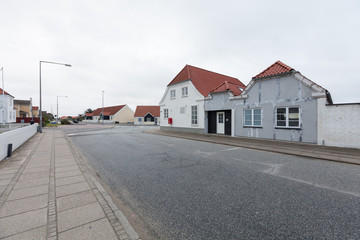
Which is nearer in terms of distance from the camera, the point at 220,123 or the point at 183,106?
the point at 220,123

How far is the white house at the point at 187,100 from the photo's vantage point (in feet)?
58.8

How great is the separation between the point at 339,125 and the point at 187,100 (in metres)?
13.1

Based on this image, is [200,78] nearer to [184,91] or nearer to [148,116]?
[184,91]

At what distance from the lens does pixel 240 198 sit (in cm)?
369

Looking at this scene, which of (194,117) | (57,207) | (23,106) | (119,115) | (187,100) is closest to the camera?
(57,207)

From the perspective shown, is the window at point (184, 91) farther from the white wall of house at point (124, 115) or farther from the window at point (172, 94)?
the white wall of house at point (124, 115)

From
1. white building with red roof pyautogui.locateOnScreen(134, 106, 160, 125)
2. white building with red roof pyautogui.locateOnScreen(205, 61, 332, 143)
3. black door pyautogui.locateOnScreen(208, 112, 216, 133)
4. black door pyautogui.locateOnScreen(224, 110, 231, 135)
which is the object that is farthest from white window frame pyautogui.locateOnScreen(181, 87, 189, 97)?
white building with red roof pyautogui.locateOnScreen(134, 106, 160, 125)

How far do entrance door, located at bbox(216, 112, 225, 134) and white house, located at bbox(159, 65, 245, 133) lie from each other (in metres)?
1.49

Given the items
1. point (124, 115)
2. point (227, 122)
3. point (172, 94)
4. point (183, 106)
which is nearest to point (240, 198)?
point (227, 122)

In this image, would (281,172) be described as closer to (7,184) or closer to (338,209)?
(338,209)

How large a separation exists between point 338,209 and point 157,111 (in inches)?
2060

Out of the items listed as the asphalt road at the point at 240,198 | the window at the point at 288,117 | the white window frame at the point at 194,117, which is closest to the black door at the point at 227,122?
the white window frame at the point at 194,117

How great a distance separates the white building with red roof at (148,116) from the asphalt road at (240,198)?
46.8m

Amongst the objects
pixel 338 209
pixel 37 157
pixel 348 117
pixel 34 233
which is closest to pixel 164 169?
pixel 34 233
